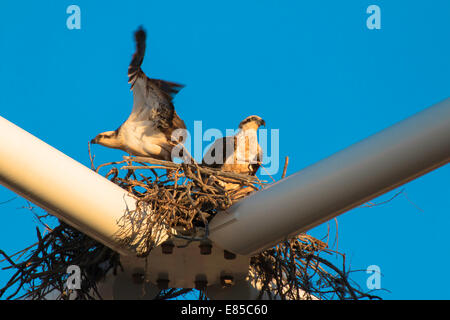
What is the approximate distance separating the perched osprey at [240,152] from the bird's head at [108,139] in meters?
0.87

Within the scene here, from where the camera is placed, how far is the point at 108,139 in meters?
7.48

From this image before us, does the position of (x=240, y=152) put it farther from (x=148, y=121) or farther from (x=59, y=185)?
(x=59, y=185)

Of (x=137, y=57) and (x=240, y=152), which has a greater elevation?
(x=137, y=57)

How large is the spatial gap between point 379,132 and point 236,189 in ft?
5.13

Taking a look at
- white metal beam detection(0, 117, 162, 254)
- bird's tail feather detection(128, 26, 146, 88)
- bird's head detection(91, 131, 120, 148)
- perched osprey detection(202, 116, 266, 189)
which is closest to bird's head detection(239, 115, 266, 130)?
perched osprey detection(202, 116, 266, 189)

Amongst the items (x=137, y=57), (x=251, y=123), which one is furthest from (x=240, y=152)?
(x=137, y=57)

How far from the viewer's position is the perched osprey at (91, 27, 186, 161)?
681 cm

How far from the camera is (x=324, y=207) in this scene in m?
4.03

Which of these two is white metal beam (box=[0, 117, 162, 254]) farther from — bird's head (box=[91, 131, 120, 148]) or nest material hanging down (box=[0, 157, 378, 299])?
bird's head (box=[91, 131, 120, 148])

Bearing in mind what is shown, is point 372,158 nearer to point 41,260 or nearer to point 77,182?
point 77,182

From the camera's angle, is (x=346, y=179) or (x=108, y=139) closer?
(x=346, y=179)

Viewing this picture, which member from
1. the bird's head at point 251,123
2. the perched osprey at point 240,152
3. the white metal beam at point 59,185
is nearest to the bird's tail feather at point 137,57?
the perched osprey at point 240,152

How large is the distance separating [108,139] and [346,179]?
13.0ft
